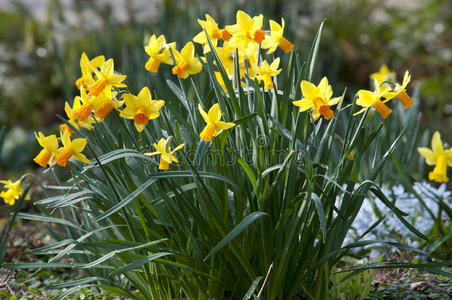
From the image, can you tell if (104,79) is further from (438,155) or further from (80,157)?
(438,155)

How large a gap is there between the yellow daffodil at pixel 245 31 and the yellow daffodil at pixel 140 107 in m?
0.33

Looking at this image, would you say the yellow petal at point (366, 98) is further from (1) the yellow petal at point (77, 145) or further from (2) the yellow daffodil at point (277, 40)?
(1) the yellow petal at point (77, 145)

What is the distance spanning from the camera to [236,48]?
4.84 ft

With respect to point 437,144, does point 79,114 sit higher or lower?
higher

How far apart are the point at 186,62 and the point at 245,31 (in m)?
0.20

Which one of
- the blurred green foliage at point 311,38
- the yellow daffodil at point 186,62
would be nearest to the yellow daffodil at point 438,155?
the yellow daffodil at point 186,62

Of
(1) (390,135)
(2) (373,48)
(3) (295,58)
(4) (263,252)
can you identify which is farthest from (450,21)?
(4) (263,252)

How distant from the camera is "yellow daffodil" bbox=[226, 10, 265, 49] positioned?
142 centimetres

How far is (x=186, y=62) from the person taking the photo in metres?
1.46

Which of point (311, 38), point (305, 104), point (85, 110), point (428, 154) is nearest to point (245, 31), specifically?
point (305, 104)

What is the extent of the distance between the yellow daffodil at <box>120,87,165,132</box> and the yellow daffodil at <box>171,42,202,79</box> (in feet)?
0.55

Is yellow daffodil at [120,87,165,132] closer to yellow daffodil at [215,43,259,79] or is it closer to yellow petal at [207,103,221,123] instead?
yellow petal at [207,103,221,123]

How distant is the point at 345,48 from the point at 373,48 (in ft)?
1.44

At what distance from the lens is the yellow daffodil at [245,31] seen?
142 centimetres
